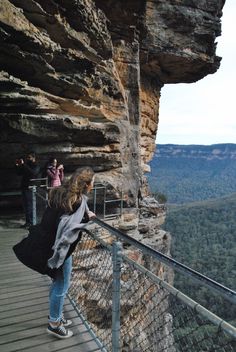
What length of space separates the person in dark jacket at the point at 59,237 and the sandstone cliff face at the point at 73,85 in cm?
715

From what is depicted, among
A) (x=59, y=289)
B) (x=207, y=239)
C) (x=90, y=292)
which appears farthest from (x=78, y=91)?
(x=207, y=239)

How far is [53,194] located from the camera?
4.07m

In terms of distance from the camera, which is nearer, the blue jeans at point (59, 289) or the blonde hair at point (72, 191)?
the blonde hair at point (72, 191)

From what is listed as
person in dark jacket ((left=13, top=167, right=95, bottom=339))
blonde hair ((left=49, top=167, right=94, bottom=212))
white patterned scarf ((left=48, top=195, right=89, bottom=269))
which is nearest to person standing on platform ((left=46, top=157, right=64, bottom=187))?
person in dark jacket ((left=13, top=167, right=95, bottom=339))

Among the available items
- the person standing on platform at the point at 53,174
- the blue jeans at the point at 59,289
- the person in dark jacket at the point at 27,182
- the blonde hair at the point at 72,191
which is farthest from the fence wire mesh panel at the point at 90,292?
the blonde hair at the point at 72,191

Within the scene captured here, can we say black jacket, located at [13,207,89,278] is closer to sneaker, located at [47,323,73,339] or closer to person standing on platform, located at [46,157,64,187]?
sneaker, located at [47,323,73,339]

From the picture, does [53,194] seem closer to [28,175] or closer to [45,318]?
[45,318]

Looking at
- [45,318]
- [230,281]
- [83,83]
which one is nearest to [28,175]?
[83,83]

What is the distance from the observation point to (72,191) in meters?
3.96

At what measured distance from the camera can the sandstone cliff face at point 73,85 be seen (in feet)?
34.3

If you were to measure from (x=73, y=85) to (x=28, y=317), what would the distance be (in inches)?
340

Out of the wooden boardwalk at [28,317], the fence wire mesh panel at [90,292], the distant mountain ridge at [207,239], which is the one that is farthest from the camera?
the distant mountain ridge at [207,239]

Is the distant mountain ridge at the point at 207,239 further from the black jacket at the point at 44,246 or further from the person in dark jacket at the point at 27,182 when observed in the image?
the black jacket at the point at 44,246

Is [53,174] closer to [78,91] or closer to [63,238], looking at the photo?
[78,91]
